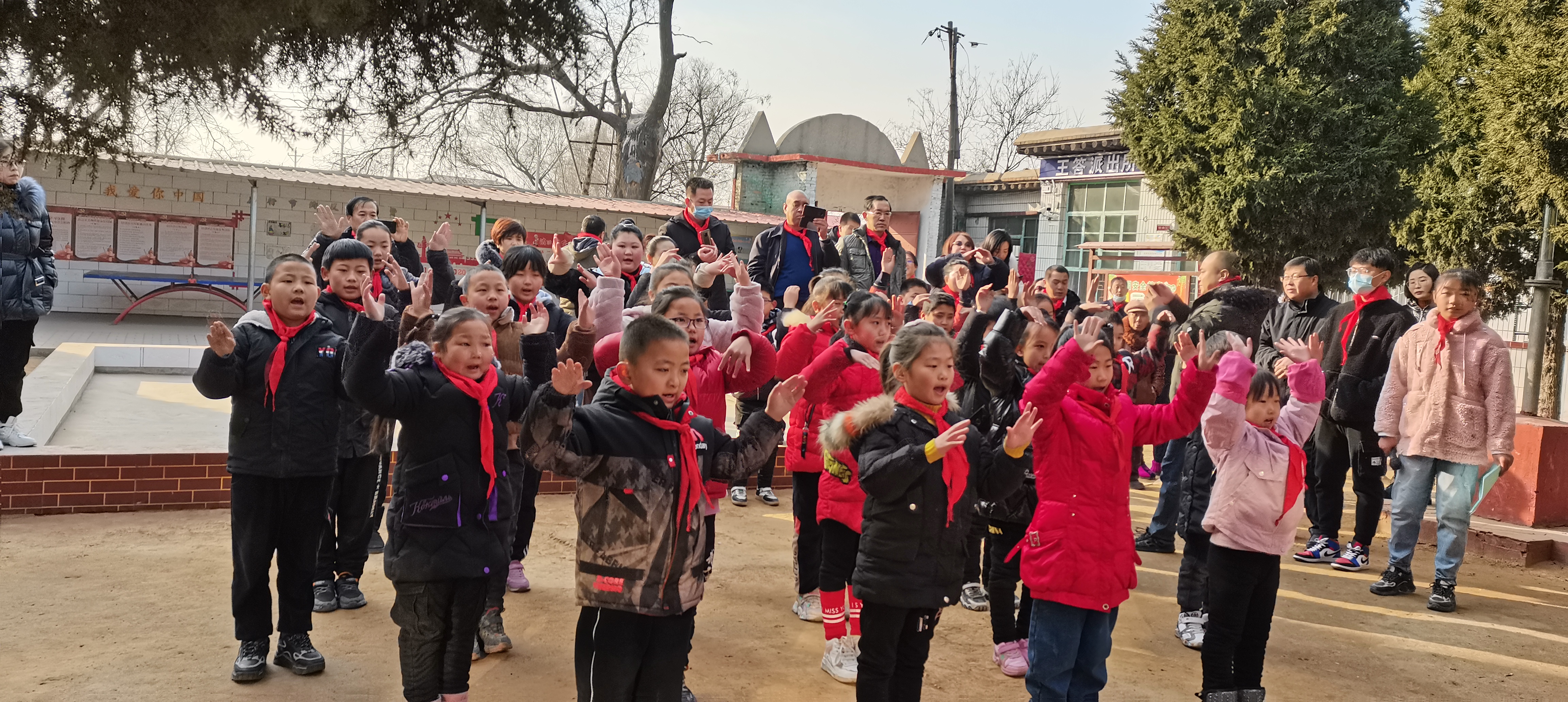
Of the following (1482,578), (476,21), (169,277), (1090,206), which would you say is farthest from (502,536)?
(1090,206)

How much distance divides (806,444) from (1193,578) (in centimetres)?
188

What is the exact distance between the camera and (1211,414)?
154 inches

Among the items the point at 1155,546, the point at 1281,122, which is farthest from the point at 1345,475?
the point at 1281,122

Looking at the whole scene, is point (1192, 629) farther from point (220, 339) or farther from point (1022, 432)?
point (220, 339)

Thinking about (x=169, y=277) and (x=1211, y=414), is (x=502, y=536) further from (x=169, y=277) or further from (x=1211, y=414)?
(x=169, y=277)

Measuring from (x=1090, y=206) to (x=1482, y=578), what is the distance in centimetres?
1986

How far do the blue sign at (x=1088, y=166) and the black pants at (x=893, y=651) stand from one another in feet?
70.6

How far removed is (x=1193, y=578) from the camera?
4973 millimetres

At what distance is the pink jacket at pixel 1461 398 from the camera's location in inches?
226

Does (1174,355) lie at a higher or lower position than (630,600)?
higher

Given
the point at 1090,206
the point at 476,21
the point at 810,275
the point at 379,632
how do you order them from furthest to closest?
the point at 1090,206 → the point at 810,275 → the point at 379,632 → the point at 476,21

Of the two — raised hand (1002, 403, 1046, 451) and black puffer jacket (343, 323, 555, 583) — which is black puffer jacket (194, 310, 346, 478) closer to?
black puffer jacket (343, 323, 555, 583)

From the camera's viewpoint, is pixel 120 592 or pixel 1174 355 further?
pixel 1174 355

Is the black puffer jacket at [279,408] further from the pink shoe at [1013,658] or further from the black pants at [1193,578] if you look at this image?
the black pants at [1193,578]
